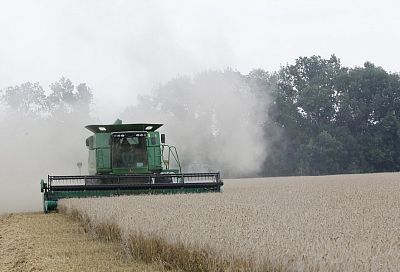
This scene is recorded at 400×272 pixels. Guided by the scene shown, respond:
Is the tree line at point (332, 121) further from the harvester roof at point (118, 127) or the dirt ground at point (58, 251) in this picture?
the dirt ground at point (58, 251)

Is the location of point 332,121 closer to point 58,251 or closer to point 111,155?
point 111,155

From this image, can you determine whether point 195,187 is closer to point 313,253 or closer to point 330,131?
point 313,253

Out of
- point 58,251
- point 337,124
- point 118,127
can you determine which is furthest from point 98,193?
point 337,124

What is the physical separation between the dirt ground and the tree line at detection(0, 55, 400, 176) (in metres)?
38.8

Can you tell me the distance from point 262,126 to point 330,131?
595cm

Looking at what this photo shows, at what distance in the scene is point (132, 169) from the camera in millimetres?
18375

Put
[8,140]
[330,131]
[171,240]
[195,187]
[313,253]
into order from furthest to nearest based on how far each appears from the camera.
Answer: [330,131] → [8,140] → [195,187] → [171,240] → [313,253]

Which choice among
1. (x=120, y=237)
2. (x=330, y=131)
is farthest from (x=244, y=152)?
(x=120, y=237)

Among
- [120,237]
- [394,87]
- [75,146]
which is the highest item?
[394,87]

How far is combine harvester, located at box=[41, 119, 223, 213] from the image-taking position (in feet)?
54.6

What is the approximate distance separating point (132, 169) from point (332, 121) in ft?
A: 131

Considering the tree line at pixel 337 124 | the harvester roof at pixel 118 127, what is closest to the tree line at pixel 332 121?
the tree line at pixel 337 124

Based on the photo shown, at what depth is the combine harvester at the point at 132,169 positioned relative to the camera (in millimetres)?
16656

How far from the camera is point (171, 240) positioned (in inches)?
266
